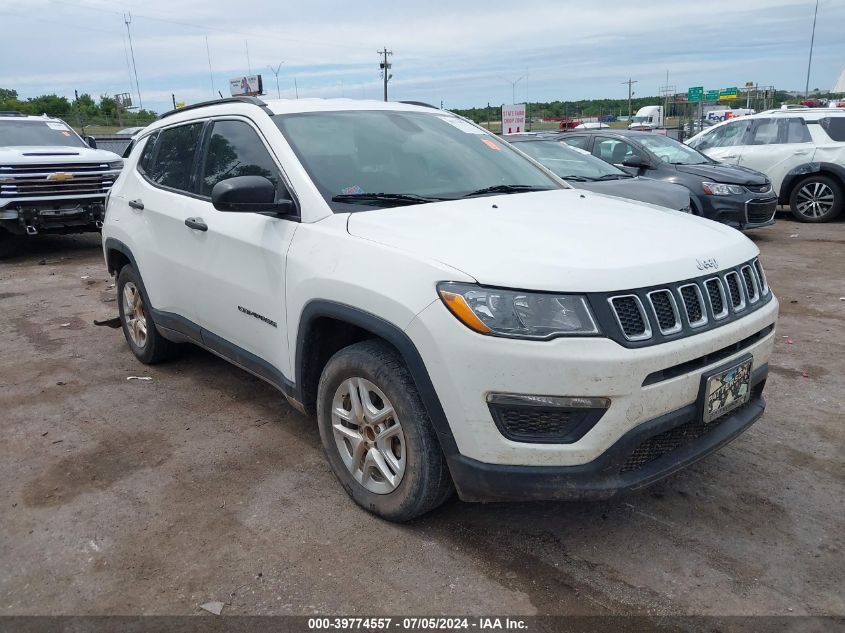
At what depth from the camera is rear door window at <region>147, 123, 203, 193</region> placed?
14.2 feet

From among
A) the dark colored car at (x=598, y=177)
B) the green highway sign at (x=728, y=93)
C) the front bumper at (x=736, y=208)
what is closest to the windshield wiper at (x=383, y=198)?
the dark colored car at (x=598, y=177)

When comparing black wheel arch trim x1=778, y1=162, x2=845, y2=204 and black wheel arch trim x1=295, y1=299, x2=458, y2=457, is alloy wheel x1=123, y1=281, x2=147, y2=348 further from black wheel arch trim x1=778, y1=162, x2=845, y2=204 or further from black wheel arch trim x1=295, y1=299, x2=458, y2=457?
black wheel arch trim x1=778, y1=162, x2=845, y2=204

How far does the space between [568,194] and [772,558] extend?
198cm

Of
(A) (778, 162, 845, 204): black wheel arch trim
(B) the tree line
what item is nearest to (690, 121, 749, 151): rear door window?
(A) (778, 162, 845, 204): black wheel arch trim

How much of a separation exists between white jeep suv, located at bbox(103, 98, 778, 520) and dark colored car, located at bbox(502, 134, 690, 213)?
401 cm

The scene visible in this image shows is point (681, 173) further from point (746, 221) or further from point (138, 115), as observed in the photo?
point (138, 115)

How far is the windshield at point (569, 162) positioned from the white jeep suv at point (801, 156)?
452 cm

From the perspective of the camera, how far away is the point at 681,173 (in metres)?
9.78

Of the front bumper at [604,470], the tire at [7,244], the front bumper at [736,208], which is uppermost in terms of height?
the front bumper at [604,470]

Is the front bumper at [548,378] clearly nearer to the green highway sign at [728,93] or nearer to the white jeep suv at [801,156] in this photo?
the white jeep suv at [801,156]

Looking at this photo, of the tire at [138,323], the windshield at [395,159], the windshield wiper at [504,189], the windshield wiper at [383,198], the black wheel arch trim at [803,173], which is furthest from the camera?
the black wheel arch trim at [803,173]

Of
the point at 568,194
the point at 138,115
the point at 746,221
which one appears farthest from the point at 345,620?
the point at 138,115

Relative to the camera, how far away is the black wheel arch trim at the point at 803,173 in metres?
11.5

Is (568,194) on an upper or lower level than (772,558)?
upper
